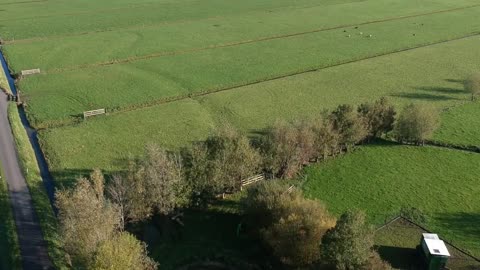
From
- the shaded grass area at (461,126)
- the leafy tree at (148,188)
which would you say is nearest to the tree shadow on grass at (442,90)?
the shaded grass area at (461,126)

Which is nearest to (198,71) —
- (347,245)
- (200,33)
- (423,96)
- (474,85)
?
(200,33)

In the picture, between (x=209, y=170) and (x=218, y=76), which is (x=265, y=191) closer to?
(x=209, y=170)

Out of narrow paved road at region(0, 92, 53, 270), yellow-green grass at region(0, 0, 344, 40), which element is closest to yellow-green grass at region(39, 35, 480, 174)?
narrow paved road at region(0, 92, 53, 270)

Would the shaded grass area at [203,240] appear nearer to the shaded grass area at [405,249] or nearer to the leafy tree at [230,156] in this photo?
the leafy tree at [230,156]

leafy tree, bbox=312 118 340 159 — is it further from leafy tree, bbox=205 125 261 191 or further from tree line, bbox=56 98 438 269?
leafy tree, bbox=205 125 261 191

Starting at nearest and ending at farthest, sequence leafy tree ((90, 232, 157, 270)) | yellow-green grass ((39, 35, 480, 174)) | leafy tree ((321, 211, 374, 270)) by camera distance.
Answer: leafy tree ((90, 232, 157, 270)) → leafy tree ((321, 211, 374, 270)) → yellow-green grass ((39, 35, 480, 174))

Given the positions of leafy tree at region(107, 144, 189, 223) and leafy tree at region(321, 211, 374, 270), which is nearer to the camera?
leafy tree at region(321, 211, 374, 270)

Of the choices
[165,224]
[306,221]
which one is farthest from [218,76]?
[306,221]
